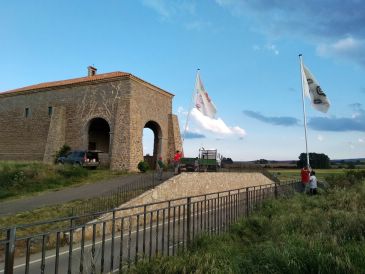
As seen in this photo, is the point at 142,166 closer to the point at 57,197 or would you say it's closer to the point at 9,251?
the point at 57,197

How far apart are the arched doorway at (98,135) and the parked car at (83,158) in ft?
18.5

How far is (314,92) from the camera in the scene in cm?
2541

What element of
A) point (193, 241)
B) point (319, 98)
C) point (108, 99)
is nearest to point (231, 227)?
point (193, 241)

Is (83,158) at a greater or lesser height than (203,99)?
lesser

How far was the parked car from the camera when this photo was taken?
99.0ft

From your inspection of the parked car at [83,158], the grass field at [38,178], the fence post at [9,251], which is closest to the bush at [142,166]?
the grass field at [38,178]

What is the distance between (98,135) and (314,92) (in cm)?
2250

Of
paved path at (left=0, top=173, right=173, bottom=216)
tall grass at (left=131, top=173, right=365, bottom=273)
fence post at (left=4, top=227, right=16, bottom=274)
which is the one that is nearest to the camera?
fence post at (left=4, top=227, right=16, bottom=274)

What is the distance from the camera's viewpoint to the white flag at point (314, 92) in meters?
24.9

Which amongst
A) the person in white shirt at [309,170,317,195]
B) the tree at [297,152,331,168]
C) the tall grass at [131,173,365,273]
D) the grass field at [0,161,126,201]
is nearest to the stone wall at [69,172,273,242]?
the person in white shirt at [309,170,317,195]

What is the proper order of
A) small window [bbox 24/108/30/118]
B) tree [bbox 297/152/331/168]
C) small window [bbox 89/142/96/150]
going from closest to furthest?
small window [bbox 89/142/96/150]
small window [bbox 24/108/30/118]
tree [bbox 297/152/331/168]

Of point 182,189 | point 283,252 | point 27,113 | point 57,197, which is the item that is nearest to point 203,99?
point 182,189

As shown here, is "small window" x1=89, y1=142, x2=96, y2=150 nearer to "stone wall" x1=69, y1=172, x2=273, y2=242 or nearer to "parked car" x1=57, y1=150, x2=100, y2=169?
"parked car" x1=57, y1=150, x2=100, y2=169

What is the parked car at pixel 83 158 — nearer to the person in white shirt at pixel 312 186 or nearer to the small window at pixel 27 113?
the small window at pixel 27 113
